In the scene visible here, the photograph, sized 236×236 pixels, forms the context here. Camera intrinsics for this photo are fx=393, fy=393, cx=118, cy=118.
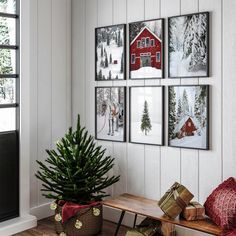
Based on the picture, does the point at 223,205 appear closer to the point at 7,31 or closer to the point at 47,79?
the point at 47,79

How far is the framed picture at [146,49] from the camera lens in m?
3.41

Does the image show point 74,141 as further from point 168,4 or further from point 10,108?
point 168,4

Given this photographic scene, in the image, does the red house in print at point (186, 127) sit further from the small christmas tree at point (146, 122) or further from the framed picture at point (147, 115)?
the small christmas tree at point (146, 122)

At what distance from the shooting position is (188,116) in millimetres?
3252

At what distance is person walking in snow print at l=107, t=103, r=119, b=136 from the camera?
3748 millimetres

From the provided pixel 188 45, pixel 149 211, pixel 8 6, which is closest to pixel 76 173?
pixel 149 211

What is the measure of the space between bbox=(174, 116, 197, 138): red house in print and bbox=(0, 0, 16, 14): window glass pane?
72.2 inches

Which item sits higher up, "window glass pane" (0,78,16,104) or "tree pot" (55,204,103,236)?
"window glass pane" (0,78,16,104)

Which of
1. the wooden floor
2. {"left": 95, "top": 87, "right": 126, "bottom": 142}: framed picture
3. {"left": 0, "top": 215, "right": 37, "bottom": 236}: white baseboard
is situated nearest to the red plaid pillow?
the wooden floor

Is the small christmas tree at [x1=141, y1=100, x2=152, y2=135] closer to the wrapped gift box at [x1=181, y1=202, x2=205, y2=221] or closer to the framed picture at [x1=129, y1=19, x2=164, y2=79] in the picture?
the framed picture at [x1=129, y1=19, x2=164, y2=79]

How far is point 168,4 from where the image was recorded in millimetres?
3357

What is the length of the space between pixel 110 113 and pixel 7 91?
981 mm

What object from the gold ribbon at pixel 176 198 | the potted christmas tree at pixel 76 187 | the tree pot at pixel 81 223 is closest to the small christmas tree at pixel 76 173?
the potted christmas tree at pixel 76 187

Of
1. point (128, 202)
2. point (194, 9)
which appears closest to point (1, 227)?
point (128, 202)
